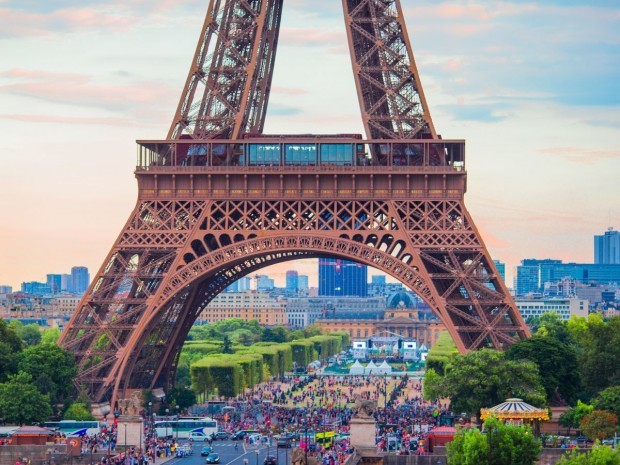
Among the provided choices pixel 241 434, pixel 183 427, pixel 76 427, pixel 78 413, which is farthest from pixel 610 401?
pixel 78 413

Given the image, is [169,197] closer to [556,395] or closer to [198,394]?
[556,395]

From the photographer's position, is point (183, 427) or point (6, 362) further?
point (183, 427)

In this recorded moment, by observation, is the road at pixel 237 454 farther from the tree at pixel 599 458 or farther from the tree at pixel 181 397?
the tree at pixel 599 458

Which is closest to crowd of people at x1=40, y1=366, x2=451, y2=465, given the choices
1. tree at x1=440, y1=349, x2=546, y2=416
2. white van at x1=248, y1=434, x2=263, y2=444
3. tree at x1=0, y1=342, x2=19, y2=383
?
white van at x1=248, y1=434, x2=263, y2=444

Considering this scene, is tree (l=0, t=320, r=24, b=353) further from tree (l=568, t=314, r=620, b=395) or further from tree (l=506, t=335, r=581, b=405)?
tree (l=568, t=314, r=620, b=395)

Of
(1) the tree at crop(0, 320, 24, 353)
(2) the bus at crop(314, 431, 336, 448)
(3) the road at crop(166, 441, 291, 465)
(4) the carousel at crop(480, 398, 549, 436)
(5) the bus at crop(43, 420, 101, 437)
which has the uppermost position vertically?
(1) the tree at crop(0, 320, 24, 353)

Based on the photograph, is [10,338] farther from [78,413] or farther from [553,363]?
[553,363]

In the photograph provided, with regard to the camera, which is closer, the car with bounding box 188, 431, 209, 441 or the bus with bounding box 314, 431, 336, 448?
the bus with bounding box 314, 431, 336, 448
